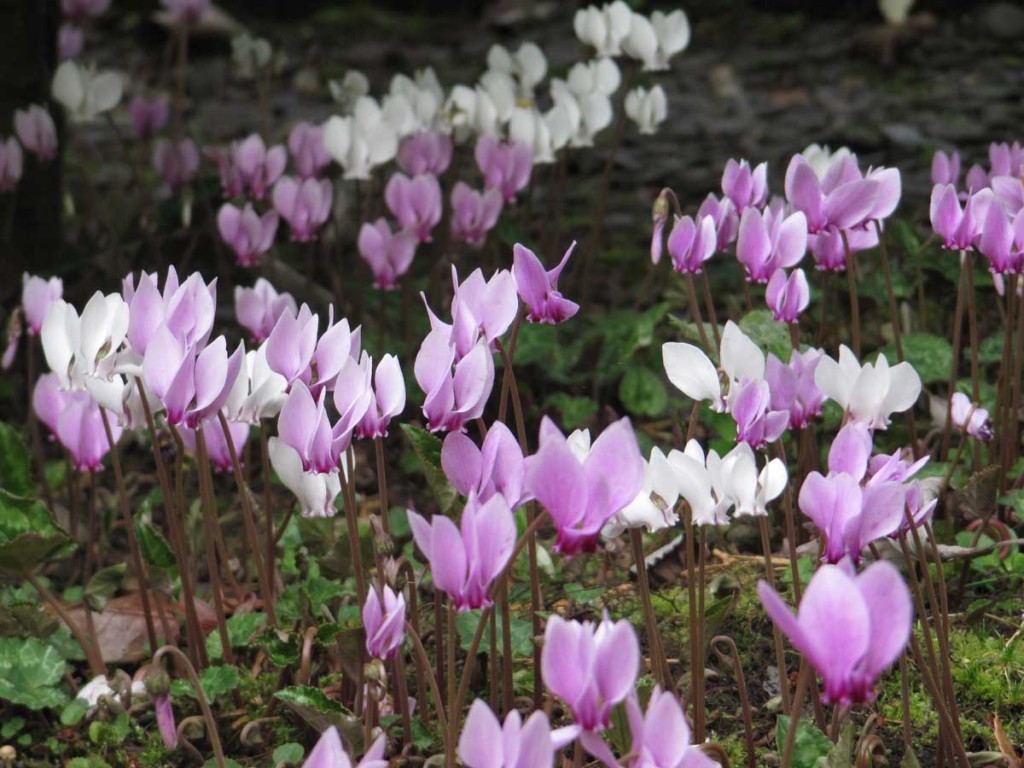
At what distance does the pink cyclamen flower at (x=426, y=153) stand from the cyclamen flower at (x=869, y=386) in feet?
5.42

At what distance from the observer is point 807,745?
169cm

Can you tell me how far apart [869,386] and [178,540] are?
1.00m

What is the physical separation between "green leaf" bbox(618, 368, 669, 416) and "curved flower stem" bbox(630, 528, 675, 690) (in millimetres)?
1326

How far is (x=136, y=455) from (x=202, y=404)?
1.86 m

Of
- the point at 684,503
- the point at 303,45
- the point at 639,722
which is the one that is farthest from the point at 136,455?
the point at 303,45

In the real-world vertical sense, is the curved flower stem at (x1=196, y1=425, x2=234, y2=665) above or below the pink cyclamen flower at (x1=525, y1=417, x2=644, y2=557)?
below

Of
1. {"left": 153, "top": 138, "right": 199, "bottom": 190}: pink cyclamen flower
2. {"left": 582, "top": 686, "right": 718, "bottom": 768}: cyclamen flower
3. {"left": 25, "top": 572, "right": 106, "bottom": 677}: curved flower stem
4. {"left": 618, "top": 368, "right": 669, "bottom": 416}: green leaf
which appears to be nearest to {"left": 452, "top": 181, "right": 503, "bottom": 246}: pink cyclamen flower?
{"left": 618, "top": 368, "right": 669, "bottom": 416}: green leaf

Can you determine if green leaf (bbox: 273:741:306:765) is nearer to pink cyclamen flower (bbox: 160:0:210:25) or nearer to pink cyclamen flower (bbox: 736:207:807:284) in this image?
pink cyclamen flower (bbox: 736:207:807:284)

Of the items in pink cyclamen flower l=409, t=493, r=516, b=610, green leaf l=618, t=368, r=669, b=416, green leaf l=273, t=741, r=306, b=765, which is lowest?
green leaf l=273, t=741, r=306, b=765

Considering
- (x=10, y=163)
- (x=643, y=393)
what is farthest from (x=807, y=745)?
(x=10, y=163)

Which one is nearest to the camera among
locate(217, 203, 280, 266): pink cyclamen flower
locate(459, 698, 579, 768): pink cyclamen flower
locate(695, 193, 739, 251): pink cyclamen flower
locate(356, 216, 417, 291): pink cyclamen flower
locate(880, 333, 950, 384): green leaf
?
locate(459, 698, 579, 768): pink cyclamen flower

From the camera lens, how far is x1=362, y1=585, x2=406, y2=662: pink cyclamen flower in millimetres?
1592

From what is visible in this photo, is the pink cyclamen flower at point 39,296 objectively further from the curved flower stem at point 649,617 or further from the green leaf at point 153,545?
the curved flower stem at point 649,617

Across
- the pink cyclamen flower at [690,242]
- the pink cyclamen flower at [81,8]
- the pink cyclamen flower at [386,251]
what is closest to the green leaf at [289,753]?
the pink cyclamen flower at [690,242]
